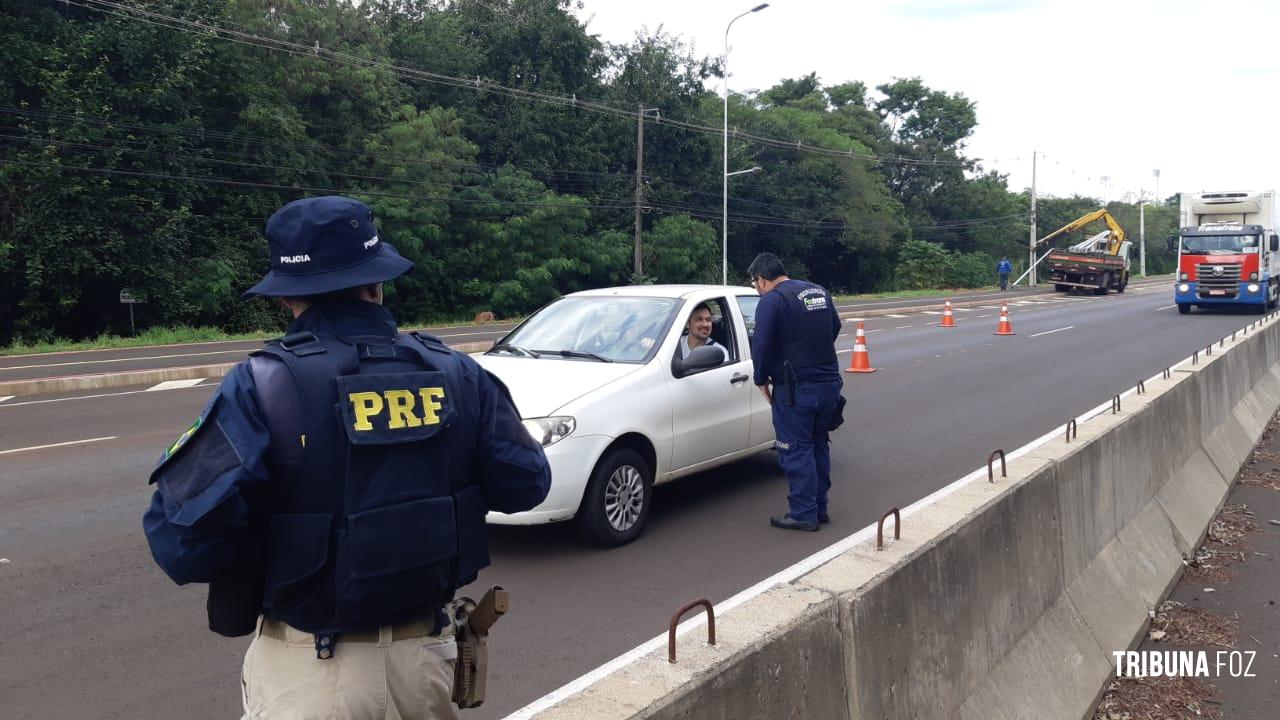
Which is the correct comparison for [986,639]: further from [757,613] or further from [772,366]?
[772,366]

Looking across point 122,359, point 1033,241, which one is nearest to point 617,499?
point 122,359

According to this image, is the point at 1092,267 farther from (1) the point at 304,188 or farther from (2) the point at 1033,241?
(1) the point at 304,188

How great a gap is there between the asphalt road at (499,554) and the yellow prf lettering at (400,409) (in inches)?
88.6

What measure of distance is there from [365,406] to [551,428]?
376 centimetres

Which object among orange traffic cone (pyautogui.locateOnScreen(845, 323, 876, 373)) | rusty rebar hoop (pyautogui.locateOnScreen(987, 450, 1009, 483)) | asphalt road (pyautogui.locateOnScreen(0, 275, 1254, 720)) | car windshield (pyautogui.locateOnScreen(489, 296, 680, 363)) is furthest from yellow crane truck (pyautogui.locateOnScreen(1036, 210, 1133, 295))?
rusty rebar hoop (pyautogui.locateOnScreen(987, 450, 1009, 483))

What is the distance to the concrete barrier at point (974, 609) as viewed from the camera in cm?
262

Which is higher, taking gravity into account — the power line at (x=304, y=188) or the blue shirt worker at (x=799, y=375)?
the power line at (x=304, y=188)

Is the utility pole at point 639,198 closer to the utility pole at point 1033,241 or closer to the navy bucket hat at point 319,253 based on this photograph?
the utility pole at point 1033,241

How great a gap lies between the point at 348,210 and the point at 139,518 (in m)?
5.67

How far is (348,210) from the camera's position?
2318mm

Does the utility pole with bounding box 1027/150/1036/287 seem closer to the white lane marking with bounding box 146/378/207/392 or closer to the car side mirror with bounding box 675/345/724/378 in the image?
the white lane marking with bounding box 146/378/207/392

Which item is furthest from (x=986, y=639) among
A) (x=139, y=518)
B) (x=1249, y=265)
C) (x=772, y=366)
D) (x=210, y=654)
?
(x=1249, y=265)

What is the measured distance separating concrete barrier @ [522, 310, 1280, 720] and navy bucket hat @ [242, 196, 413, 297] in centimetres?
114

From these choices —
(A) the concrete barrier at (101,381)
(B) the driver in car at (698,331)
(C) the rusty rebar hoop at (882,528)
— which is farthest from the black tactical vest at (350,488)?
(A) the concrete barrier at (101,381)
